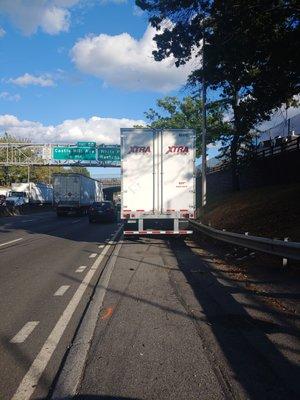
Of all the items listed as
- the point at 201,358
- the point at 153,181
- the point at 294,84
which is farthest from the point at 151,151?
the point at 201,358

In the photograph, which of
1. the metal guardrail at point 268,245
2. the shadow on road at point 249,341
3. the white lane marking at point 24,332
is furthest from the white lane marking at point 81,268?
the white lane marking at point 24,332

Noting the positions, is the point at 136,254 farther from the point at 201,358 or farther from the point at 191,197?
the point at 201,358

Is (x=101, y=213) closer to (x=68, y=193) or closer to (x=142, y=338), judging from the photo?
(x=68, y=193)

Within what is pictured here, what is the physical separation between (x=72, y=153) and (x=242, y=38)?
4174 centimetres

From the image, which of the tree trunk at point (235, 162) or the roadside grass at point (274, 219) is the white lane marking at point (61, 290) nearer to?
the roadside grass at point (274, 219)

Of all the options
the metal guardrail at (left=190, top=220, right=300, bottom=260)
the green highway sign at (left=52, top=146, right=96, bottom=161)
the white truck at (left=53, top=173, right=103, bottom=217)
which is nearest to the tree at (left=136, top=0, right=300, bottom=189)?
the metal guardrail at (left=190, top=220, right=300, bottom=260)

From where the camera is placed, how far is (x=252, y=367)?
497 cm

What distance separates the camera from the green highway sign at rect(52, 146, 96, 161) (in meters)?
56.8

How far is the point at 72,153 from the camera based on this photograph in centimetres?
5709

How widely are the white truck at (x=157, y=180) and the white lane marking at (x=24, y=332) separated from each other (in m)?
10.7

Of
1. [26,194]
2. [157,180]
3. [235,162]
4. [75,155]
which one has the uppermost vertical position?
[75,155]

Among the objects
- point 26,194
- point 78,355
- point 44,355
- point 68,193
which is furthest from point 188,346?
point 26,194

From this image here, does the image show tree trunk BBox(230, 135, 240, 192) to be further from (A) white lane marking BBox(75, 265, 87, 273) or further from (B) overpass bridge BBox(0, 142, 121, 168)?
(B) overpass bridge BBox(0, 142, 121, 168)

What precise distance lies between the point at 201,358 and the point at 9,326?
268 cm
